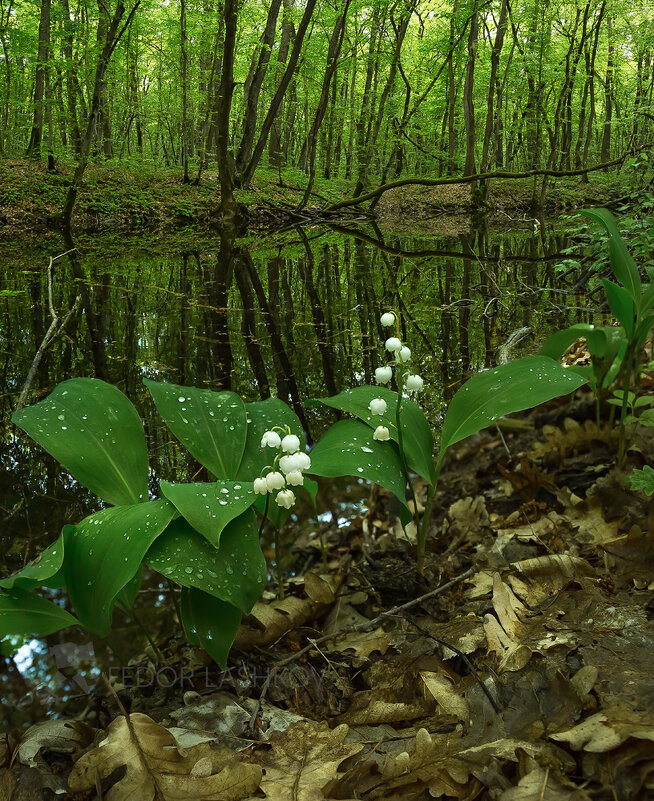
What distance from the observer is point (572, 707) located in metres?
1.05

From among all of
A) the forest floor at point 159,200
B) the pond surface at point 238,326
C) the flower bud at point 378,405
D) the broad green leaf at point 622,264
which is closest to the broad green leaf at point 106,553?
the pond surface at point 238,326

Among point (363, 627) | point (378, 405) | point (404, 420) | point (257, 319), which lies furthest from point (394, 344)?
point (257, 319)

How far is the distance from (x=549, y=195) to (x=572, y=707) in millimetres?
19606

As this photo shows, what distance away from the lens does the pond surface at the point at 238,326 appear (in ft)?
9.72

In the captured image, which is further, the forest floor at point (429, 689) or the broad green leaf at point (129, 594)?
the broad green leaf at point (129, 594)

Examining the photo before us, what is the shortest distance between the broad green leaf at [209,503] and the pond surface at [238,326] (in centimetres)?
95

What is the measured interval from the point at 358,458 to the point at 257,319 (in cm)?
429

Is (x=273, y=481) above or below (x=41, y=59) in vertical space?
below

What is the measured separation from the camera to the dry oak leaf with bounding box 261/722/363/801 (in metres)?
1.06

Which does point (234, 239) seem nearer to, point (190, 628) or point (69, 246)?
point (69, 246)

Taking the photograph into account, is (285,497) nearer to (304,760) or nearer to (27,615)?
Answer: (304,760)

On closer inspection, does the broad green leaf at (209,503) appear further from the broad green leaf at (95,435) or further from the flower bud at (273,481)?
the broad green leaf at (95,435)

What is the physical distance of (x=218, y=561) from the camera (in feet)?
4.44

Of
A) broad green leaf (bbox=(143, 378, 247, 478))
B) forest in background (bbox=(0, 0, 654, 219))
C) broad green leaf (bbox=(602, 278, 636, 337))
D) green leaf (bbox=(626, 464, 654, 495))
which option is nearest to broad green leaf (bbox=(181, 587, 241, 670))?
broad green leaf (bbox=(143, 378, 247, 478))
